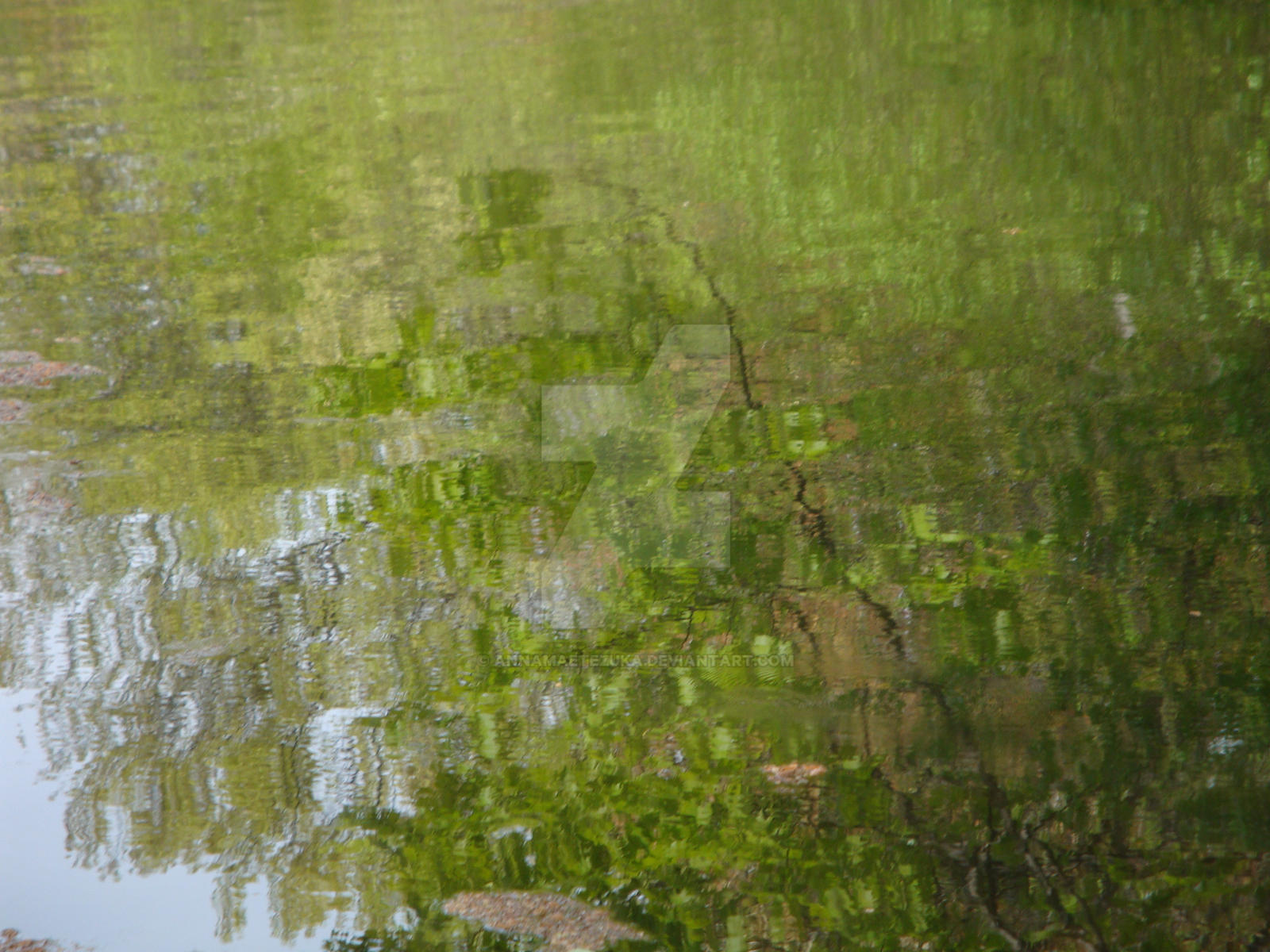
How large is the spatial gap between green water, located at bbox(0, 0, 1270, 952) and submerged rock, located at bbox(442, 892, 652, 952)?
0.04 meters

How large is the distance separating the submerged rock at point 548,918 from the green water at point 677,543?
4 cm

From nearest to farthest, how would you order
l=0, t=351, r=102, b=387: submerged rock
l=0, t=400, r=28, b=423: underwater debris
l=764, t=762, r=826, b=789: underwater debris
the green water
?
the green water
l=764, t=762, r=826, b=789: underwater debris
l=0, t=400, r=28, b=423: underwater debris
l=0, t=351, r=102, b=387: submerged rock

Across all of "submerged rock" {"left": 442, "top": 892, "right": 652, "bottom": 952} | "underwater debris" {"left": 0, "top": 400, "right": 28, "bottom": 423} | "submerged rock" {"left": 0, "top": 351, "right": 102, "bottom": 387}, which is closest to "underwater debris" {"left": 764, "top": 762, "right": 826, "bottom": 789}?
"submerged rock" {"left": 442, "top": 892, "right": 652, "bottom": 952}

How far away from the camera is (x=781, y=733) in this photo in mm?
2635

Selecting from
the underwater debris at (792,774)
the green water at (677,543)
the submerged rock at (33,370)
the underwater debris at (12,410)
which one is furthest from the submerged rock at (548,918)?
the submerged rock at (33,370)

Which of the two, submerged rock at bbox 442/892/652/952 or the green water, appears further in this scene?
the green water

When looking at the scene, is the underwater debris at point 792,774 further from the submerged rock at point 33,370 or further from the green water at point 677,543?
the submerged rock at point 33,370

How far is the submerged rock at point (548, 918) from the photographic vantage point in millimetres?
2230

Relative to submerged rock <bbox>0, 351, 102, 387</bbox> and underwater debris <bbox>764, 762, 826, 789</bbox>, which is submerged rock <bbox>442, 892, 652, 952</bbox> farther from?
submerged rock <bbox>0, 351, 102, 387</bbox>

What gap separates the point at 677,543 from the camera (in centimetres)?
326

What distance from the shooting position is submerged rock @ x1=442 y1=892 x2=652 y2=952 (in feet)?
7.32

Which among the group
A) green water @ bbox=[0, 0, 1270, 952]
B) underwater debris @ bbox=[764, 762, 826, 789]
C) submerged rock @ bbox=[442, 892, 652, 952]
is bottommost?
submerged rock @ bbox=[442, 892, 652, 952]

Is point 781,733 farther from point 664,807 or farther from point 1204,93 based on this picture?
point 1204,93

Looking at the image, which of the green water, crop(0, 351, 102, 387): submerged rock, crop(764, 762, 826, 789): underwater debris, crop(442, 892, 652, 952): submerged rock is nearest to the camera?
crop(442, 892, 652, 952): submerged rock
